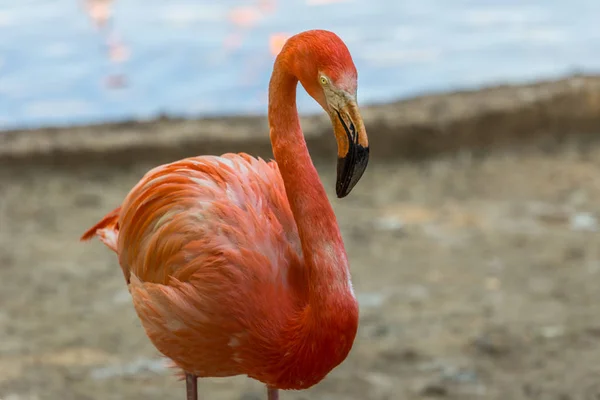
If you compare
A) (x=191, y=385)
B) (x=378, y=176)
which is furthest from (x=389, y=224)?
(x=191, y=385)

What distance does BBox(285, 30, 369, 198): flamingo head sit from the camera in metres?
2.04

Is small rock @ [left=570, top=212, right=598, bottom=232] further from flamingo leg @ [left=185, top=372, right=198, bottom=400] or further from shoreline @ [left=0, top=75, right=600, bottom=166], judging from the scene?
flamingo leg @ [left=185, top=372, right=198, bottom=400]

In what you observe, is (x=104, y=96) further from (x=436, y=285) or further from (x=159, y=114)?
(x=436, y=285)

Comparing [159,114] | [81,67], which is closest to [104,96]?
[81,67]

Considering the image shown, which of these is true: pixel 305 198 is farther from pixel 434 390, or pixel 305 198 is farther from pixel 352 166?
pixel 434 390

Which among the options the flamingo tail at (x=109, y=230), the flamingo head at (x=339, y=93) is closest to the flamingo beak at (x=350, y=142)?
the flamingo head at (x=339, y=93)

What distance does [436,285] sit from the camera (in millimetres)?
4641

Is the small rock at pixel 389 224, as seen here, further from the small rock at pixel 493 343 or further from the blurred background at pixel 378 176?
the small rock at pixel 493 343

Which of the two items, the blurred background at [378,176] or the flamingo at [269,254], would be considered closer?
the flamingo at [269,254]

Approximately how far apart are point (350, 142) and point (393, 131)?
412 cm

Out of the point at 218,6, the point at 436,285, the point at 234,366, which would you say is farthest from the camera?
the point at 218,6

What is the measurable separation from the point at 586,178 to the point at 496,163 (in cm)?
58

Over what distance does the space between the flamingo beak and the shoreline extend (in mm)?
3868

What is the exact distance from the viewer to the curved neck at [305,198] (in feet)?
7.49
